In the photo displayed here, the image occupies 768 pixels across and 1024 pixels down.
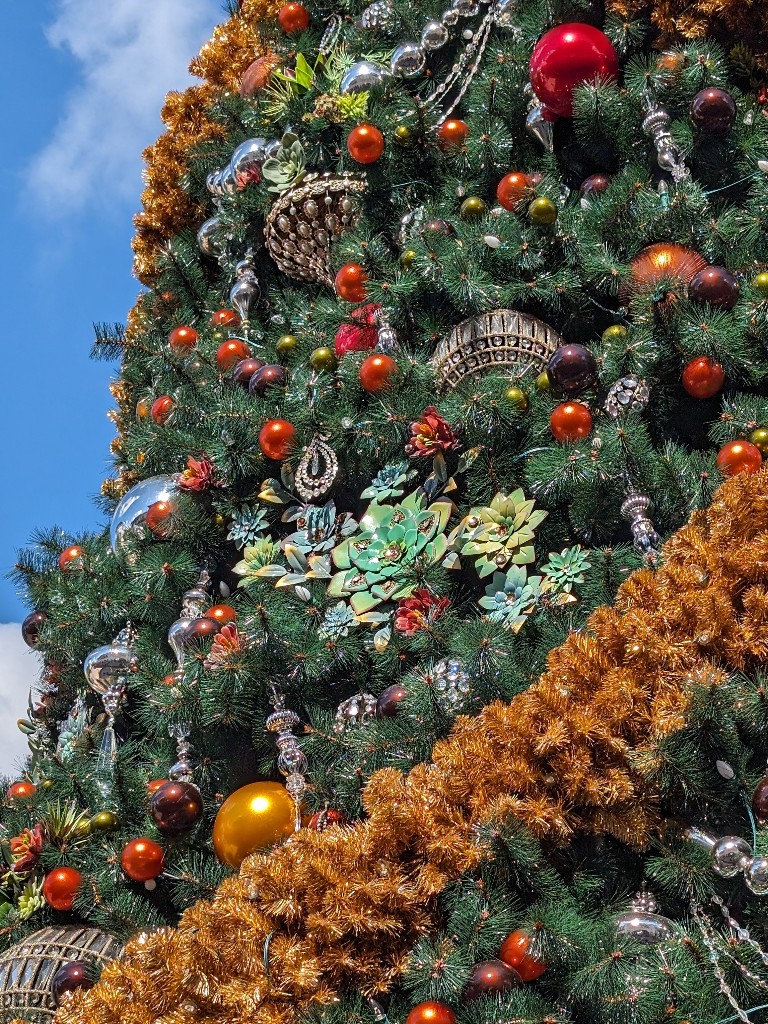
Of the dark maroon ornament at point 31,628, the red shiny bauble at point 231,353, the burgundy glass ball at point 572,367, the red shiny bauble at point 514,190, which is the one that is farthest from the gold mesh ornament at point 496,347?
the dark maroon ornament at point 31,628

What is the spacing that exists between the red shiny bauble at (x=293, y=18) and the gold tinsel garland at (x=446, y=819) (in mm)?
2205

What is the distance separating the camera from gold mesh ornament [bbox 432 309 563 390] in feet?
6.80

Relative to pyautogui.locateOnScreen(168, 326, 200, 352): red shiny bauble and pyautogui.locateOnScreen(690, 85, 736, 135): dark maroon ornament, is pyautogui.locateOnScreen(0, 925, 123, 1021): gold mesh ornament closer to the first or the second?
pyautogui.locateOnScreen(168, 326, 200, 352): red shiny bauble

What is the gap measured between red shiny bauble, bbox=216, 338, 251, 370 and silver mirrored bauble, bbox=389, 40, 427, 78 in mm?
774

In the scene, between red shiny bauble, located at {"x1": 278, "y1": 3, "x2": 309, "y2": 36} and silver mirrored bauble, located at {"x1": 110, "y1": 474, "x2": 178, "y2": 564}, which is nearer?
silver mirrored bauble, located at {"x1": 110, "y1": 474, "x2": 178, "y2": 564}

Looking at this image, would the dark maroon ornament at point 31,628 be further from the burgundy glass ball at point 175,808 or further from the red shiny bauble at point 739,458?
the red shiny bauble at point 739,458

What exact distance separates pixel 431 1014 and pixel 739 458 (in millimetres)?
979

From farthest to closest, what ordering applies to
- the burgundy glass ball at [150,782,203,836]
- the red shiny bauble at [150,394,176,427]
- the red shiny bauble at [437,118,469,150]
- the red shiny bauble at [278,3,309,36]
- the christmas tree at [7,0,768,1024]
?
the red shiny bauble at [278,3,309,36]
the red shiny bauble at [150,394,176,427]
the red shiny bauble at [437,118,469,150]
the burgundy glass ball at [150,782,203,836]
the christmas tree at [7,0,768,1024]

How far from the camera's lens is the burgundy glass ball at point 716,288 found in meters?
1.88

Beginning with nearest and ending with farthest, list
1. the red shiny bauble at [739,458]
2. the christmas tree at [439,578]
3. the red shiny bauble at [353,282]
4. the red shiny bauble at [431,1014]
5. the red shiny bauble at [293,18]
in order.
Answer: the red shiny bauble at [431,1014] → the christmas tree at [439,578] → the red shiny bauble at [739,458] → the red shiny bauble at [353,282] → the red shiny bauble at [293,18]

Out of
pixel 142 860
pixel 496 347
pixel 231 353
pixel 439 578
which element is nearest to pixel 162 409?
pixel 231 353

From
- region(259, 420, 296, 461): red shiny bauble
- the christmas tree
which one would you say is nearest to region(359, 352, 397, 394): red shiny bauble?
the christmas tree

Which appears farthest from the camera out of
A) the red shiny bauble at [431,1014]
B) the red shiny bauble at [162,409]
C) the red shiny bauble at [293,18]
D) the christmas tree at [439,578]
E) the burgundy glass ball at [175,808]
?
the red shiny bauble at [293,18]

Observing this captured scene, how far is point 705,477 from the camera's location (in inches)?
69.8
